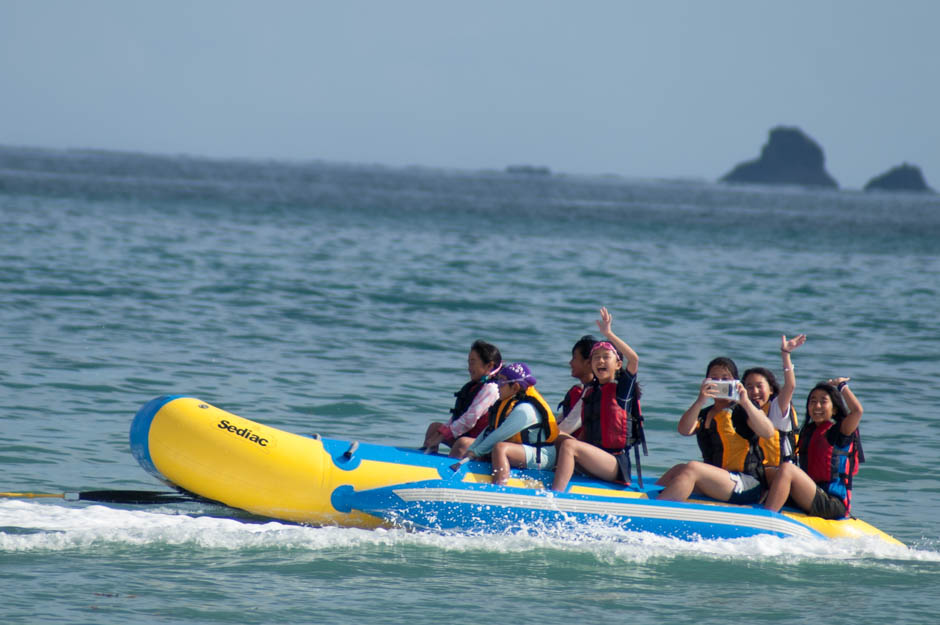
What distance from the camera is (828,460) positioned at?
6754 millimetres

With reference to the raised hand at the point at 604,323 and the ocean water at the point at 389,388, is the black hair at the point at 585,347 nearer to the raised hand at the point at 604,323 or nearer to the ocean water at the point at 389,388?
the raised hand at the point at 604,323

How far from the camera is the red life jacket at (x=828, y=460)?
6742 mm

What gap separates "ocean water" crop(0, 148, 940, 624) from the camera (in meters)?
5.93

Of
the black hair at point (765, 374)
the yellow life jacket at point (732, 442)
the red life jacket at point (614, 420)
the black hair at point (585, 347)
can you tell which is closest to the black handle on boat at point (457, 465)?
the red life jacket at point (614, 420)

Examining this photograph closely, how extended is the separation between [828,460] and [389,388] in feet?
17.3

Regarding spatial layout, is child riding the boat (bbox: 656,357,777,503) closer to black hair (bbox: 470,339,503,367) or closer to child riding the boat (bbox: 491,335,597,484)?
child riding the boat (bbox: 491,335,597,484)

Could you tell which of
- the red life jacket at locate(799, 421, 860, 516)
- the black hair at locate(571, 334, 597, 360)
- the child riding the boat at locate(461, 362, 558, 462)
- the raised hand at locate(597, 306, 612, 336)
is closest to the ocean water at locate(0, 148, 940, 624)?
the red life jacket at locate(799, 421, 860, 516)

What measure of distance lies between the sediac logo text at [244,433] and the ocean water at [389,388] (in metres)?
0.48

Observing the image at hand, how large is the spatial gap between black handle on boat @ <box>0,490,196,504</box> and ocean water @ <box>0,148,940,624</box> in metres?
0.08

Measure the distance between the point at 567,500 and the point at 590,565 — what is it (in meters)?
0.37

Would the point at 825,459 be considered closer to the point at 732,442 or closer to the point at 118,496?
the point at 732,442

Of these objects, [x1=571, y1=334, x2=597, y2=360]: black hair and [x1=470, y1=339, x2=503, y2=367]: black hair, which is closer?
[x1=571, y1=334, x2=597, y2=360]: black hair

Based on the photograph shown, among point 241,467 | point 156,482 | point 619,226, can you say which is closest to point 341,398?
point 156,482

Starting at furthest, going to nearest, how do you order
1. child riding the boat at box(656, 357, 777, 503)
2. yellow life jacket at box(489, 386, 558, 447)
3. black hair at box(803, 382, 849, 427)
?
yellow life jacket at box(489, 386, 558, 447)
black hair at box(803, 382, 849, 427)
child riding the boat at box(656, 357, 777, 503)
